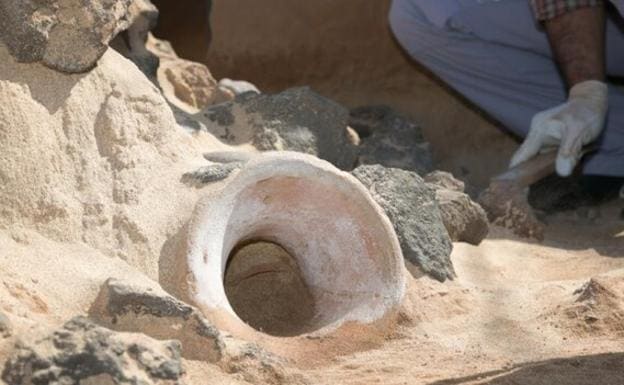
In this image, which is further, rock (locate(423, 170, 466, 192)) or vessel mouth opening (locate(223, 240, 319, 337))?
rock (locate(423, 170, 466, 192))

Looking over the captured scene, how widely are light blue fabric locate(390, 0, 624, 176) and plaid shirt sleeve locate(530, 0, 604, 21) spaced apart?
0.23 meters

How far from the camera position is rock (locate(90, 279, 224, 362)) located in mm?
2623

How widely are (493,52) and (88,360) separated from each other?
2.96 m

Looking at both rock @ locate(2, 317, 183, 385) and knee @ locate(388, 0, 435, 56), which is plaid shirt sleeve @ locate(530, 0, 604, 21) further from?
rock @ locate(2, 317, 183, 385)

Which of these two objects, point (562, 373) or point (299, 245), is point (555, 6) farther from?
point (562, 373)

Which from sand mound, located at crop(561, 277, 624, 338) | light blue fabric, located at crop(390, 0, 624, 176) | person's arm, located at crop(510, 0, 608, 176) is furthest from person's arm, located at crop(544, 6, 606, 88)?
sand mound, located at crop(561, 277, 624, 338)

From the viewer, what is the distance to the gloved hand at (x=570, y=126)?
4398mm

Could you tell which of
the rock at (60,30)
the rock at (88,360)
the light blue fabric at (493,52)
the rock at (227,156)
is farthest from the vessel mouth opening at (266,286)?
the light blue fabric at (493,52)

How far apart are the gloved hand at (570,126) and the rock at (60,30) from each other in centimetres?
185

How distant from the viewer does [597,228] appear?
4.51 meters

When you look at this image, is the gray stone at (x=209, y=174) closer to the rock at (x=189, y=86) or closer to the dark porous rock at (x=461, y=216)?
the dark porous rock at (x=461, y=216)

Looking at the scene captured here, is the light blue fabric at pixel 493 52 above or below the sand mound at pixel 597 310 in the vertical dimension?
below

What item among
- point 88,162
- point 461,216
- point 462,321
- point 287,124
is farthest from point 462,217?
point 88,162

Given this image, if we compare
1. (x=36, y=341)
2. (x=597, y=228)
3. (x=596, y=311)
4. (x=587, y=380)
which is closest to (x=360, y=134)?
(x=597, y=228)
